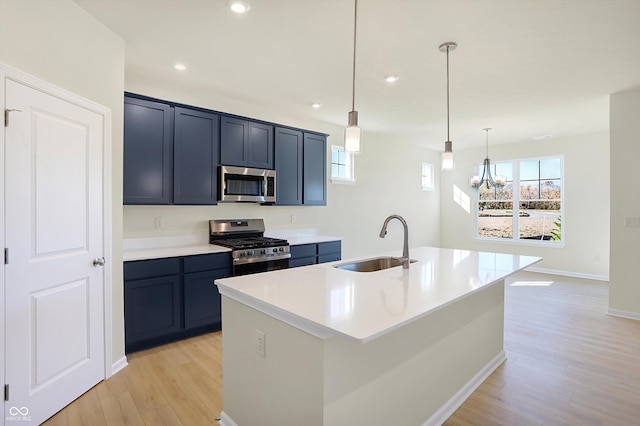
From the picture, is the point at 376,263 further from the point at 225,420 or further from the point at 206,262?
the point at 206,262

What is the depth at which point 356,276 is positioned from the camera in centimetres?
203

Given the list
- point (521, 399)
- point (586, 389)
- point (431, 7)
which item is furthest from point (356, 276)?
point (586, 389)

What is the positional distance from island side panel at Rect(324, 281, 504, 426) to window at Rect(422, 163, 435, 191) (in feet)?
16.5

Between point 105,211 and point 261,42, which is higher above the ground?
point 261,42

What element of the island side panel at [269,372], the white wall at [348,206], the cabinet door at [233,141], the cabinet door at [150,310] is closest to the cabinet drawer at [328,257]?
the white wall at [348,206]

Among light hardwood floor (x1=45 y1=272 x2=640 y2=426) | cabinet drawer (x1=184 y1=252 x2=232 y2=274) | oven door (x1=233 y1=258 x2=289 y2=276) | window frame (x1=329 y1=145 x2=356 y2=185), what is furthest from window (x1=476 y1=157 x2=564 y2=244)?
cabinet drawer (x1=184 y1=252 x2=232 y2=274)

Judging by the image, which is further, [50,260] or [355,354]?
[50,260]

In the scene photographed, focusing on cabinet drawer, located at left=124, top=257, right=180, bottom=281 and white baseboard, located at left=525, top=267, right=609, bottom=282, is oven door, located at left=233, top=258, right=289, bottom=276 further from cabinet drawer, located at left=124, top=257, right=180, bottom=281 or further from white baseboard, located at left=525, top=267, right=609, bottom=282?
white baseboard, located at left=525, top=267, right=609, bottom=282

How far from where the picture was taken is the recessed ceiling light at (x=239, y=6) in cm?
214

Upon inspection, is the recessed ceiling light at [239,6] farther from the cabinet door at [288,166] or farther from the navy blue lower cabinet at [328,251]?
the navy blue lower cabinet at [328,251]

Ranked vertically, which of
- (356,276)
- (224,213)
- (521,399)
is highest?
(224,213)

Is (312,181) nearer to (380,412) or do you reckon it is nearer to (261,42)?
(261,42)

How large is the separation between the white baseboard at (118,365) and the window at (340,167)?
357 centimetres

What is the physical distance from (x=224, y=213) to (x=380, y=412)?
2.99 meters
